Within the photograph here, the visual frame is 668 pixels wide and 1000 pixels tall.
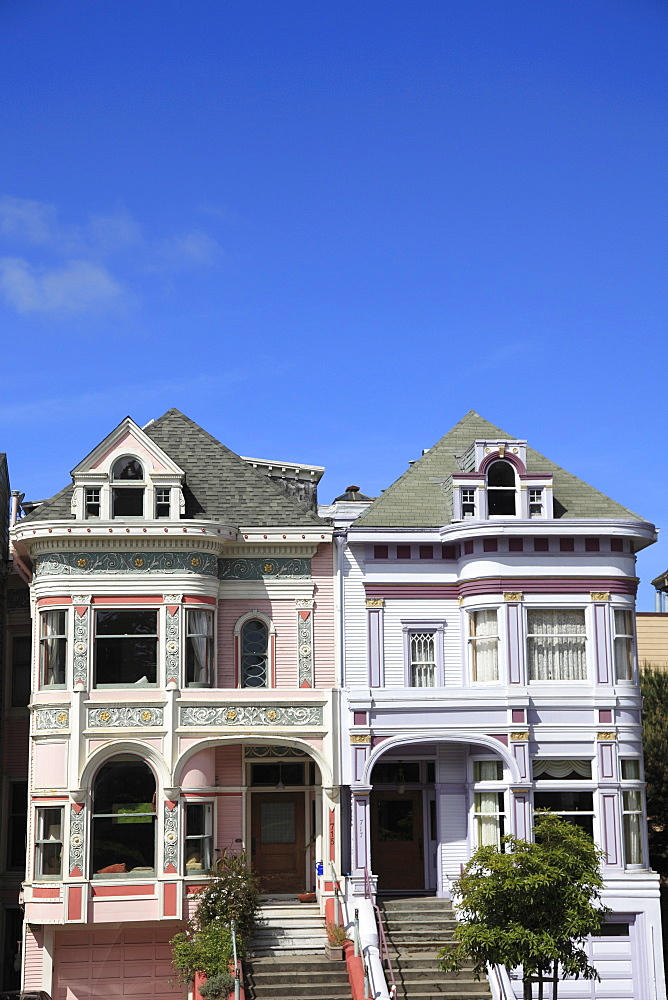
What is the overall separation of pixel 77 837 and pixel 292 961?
5.51 meters

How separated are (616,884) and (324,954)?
22.0 feet

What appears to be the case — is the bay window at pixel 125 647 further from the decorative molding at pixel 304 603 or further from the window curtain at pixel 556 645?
the window curtain at pixel 556 645

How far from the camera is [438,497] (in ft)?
107

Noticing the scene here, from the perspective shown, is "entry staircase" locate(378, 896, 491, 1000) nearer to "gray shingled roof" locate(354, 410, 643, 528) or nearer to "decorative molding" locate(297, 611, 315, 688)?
"decorative molding" locate(297, 611, 315, 688)

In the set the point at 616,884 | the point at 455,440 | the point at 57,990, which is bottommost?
the point at 57,990

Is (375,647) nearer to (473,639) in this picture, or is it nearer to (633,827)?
(473,639)

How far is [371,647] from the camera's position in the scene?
31.3m

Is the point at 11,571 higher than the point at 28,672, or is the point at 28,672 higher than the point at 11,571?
the point at 11,571

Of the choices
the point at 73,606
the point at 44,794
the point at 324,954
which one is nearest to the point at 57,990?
the point at 44,794

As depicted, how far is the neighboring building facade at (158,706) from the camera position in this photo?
95.2 feet

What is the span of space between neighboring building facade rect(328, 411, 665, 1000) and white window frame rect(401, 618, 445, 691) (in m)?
0.04

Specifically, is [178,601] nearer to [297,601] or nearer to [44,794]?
[297,601]

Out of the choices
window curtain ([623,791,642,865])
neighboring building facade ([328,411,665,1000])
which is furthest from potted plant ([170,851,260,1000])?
window curtain ([623,791,642,865])

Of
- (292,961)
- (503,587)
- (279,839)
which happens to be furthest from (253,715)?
(503,587)
